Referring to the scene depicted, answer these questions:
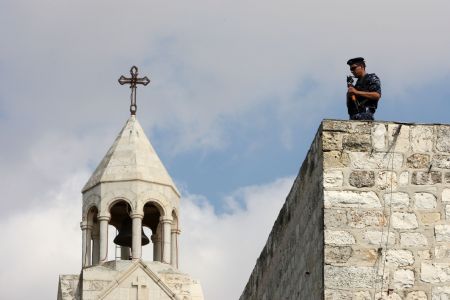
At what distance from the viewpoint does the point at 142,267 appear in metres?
32.6

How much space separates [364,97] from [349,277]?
1.63 metres

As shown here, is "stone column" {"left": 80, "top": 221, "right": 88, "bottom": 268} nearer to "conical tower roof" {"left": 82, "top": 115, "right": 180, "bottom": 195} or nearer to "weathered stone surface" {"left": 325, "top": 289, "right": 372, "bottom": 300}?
"conical tower roof" {"left": 82, "top": 115, "right": 180, "bottom": 195}

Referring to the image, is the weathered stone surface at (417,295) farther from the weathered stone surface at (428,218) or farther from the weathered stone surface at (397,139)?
the weathered stone surface at (397,139)

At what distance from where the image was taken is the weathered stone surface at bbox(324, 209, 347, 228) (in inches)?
497

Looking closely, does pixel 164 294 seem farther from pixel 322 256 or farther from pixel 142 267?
pixel 322 256

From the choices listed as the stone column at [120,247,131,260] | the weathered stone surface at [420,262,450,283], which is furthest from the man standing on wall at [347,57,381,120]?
the stone column at [120,247,131,260]

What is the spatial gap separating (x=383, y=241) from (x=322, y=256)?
51 centimetres

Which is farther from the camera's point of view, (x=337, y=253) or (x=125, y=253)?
(x=125, y=253)

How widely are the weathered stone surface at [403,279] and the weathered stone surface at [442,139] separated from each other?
44.2 inches

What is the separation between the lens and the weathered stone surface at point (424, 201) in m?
12.8

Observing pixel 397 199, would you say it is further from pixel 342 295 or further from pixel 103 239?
pixel 103 239

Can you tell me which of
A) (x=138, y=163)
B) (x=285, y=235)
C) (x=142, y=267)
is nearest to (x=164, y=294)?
(x=142, y=267)

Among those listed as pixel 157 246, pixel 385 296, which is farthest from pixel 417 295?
pixel 157 246

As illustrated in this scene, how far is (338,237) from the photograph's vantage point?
41.3ft
